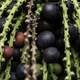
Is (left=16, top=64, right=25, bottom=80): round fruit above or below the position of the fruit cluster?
below

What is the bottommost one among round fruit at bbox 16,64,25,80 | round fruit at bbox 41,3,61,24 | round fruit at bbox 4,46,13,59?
round fruit at bbox 16,64,25,80

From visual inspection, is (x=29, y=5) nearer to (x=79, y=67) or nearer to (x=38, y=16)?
(x=38, y=16)

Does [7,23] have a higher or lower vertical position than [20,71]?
higher

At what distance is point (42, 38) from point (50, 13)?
7 cm

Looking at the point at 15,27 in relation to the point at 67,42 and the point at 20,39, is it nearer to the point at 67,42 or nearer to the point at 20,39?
the point at 20,39

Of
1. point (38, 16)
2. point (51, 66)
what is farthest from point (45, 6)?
point (51, 66)

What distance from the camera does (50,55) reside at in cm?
68

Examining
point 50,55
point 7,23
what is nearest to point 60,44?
point 50,55

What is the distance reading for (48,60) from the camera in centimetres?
67

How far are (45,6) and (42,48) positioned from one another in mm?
109

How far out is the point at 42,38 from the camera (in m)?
0.70

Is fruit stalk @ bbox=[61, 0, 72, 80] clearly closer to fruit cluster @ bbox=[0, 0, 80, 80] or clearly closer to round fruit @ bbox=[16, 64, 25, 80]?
fruit cluster @ bbox=[0, 0, 80, 80]

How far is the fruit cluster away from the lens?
0.65m

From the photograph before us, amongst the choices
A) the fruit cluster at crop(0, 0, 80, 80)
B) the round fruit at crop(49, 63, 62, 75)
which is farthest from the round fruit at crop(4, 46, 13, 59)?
the round fruit at crop(49, 63, 62, 75)
